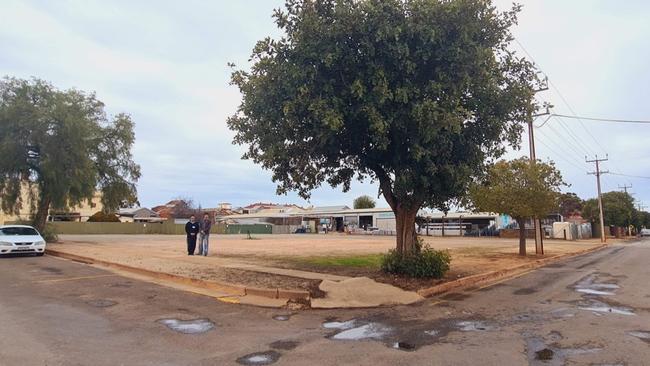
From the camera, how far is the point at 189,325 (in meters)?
Answer: 8.09

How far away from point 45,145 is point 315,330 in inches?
957

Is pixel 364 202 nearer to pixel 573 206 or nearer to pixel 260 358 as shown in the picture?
pixel 573 206

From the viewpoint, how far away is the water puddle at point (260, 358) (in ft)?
19.7

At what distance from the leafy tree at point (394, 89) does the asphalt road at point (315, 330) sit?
359cm

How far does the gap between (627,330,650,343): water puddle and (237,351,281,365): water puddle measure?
17.4 feet

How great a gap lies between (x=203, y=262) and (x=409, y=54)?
33.8ft

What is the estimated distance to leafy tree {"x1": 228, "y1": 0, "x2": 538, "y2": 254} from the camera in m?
11.0

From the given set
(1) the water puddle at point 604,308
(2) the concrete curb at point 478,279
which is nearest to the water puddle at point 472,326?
(1) the water puddle at point 604,308

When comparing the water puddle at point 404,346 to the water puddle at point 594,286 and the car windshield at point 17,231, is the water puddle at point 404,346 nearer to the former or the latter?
the water puddle at point 594,286

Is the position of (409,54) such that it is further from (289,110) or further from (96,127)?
(96,127)

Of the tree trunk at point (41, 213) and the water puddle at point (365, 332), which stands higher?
the tree trunk at point (41, 213)

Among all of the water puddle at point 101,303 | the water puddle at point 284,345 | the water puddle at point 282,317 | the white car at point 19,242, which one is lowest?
the water puddle at point 284,345

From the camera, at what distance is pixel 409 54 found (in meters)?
11.4

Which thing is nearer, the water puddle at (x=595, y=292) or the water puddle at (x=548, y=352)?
the water puddle at (x=548, y=352)
